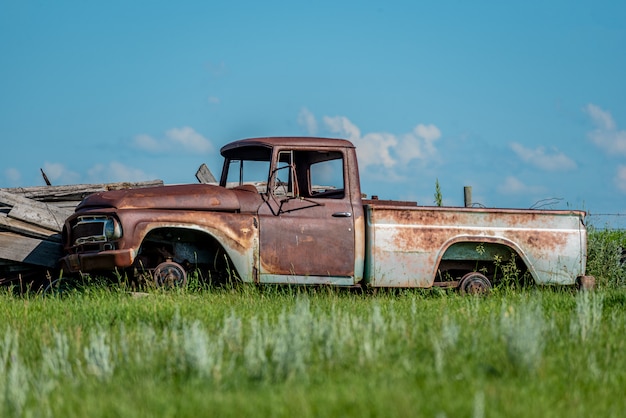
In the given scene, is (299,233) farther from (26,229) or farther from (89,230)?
(26,229)

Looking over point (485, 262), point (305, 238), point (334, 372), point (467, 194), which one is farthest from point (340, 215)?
point (467, 194)

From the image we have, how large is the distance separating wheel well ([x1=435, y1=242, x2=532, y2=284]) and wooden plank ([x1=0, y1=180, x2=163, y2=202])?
5.51 meters

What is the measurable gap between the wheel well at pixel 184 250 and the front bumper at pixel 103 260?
1.49 feet

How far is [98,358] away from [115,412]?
95cm

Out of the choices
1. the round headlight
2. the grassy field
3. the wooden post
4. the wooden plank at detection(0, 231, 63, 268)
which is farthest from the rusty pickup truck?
the wooden post

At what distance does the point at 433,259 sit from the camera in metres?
10.4

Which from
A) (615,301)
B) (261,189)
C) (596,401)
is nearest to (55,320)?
(596,401)

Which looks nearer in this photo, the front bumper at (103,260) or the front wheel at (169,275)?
the front bumper at (103,260)

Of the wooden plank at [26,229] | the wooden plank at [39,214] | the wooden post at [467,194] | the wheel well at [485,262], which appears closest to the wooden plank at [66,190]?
the wooden plank at [39,214]

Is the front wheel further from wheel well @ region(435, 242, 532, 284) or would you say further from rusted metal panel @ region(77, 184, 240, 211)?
wheel well @ region(435, 242, 532, 284)

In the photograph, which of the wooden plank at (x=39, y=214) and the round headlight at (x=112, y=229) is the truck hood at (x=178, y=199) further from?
the wooden plank at (x=39, y=214)

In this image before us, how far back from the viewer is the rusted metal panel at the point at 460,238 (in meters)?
10.1

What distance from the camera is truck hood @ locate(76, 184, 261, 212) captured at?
9719mm

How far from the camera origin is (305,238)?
9898mm
